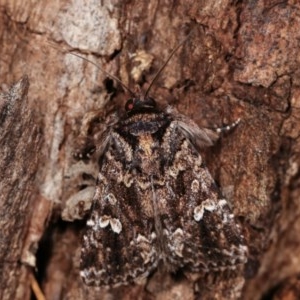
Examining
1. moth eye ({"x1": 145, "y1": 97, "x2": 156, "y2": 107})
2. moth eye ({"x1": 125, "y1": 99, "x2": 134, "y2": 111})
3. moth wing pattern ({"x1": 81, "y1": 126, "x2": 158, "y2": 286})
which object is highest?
moth eye ({"x1": 145, "y1": 97, "x2": 156, "y2": 107})

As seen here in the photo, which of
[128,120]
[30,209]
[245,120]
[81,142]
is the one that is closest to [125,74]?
[128,120]

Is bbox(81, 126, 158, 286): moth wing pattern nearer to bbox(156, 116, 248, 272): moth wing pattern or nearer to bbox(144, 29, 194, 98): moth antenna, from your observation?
bbox(156, 116, 248, 272): moth wing pattern

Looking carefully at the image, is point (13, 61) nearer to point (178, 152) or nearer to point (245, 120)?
point (178, 152)

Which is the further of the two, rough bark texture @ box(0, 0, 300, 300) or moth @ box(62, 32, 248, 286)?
moth @ box(62, 32, 248, 286)

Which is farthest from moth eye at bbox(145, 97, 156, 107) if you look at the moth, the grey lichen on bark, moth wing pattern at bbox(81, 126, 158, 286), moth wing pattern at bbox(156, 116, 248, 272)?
the grey lichen on bark

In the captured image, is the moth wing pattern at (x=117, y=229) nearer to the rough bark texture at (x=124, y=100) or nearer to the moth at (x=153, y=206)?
the moth at (x=153, y=206)

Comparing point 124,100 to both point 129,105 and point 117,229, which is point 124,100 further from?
point 117,229

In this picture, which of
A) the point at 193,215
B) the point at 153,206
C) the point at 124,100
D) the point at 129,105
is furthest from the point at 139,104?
the point at 193,215
